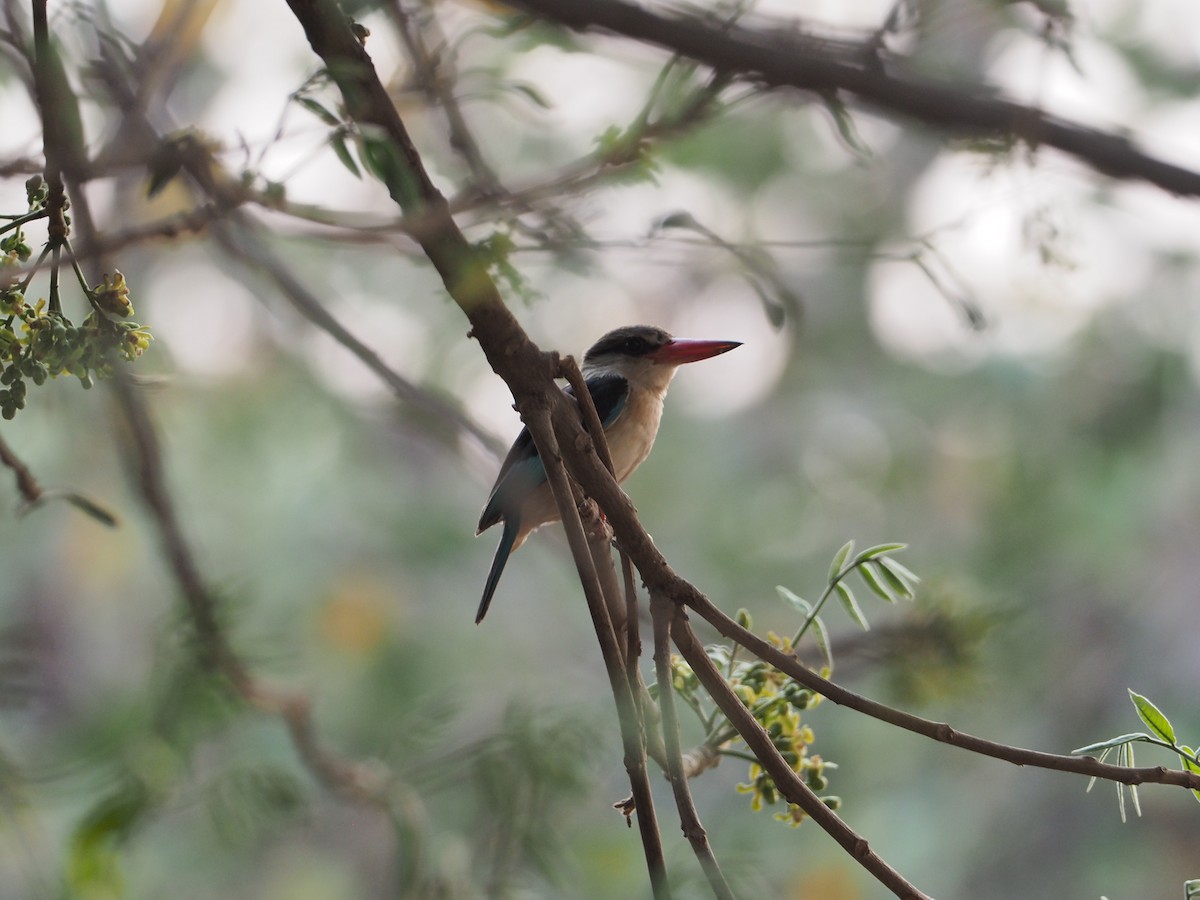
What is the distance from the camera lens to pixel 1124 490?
190 inches

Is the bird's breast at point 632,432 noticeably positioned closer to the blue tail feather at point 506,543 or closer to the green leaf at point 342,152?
the blue tail feather at point 506,543

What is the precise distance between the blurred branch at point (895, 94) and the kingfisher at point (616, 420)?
3.19 ft

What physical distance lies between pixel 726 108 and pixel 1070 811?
5.57m

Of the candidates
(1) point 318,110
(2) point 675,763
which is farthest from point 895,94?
(2) point 675,763

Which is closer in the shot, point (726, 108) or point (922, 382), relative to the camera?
point (726, 108)

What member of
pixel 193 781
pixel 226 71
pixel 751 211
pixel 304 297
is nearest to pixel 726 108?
pixel 304 297

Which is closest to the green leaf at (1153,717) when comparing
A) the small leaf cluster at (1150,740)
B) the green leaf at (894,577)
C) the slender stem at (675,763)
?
the small leaf cluster at (1150,740)

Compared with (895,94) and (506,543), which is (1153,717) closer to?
(895,94)

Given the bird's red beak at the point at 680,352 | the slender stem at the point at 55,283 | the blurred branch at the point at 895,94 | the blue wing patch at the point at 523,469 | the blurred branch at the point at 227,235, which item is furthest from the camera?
the bird's red beak at the point at 680,352

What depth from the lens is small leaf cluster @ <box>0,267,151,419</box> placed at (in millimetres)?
912

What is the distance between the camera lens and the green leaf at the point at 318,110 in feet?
3.54

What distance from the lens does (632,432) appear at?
2514 millimetres

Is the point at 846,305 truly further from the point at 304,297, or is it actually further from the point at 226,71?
the point at 304,297

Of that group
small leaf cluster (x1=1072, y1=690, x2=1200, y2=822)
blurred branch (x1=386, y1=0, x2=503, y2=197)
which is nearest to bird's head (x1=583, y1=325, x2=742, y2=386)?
blurred branch (x1=386, y1=0, x2=503, y2=197)
